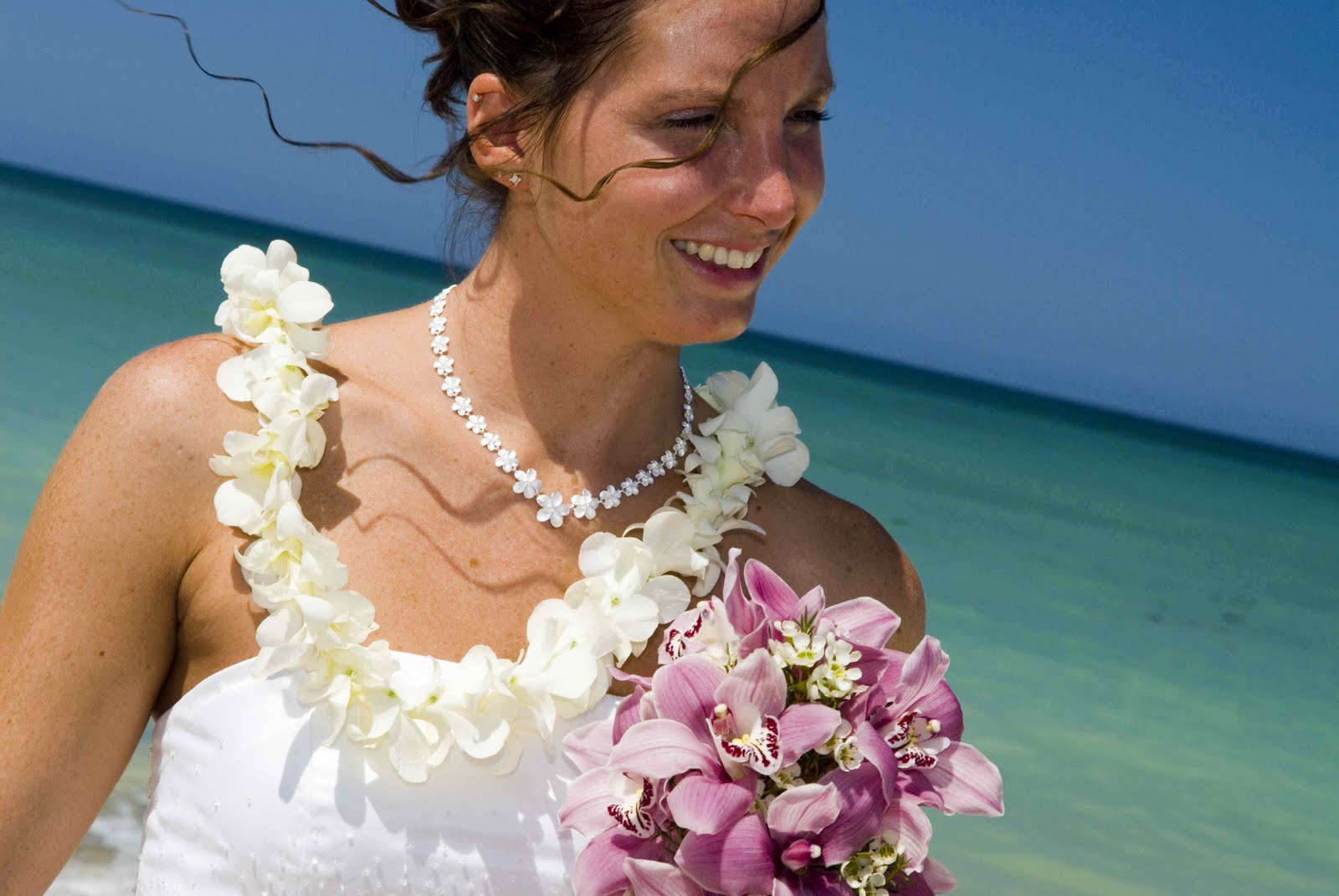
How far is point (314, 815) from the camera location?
2574 mm

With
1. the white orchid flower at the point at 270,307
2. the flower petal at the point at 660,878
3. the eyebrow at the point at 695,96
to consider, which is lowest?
the white orchid flower at the point at 270,307

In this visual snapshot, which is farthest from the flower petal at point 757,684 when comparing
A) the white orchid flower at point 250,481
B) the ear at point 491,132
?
the ear at point 491,132

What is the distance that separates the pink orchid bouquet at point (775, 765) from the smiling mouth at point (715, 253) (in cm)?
70

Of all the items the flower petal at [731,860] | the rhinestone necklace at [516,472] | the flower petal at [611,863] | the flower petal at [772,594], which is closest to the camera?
the flower petal at [731,860]

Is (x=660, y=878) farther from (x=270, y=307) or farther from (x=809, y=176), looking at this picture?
(x=270, y=307)

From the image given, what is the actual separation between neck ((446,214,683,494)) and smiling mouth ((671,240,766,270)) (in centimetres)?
26

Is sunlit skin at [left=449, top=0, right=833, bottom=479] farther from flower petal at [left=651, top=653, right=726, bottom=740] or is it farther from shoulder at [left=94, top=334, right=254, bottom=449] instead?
flower petal at [left=651, top=653, right=726, bottom=740]

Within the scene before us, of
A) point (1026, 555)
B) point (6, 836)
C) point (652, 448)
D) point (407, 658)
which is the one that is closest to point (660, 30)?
point (652, 448)

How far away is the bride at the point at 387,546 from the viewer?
2555mm

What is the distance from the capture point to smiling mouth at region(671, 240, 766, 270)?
264 cm

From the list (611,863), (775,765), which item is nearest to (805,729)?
(775,765)

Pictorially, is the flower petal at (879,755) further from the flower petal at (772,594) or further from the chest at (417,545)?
the chest at (417,545)

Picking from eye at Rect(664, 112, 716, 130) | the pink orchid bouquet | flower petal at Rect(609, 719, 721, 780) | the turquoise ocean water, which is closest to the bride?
eye at Rect(664, 112, 716, 130)

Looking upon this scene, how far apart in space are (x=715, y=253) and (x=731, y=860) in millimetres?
1120
